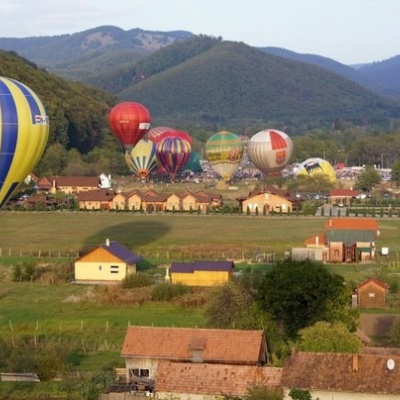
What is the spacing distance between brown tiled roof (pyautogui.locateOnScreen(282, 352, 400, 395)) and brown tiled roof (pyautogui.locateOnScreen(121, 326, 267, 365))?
79.6 inches

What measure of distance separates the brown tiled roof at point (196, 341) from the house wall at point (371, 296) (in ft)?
43.9

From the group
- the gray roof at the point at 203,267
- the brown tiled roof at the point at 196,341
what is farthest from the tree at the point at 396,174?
the brown tiled roof at the point at 196,341

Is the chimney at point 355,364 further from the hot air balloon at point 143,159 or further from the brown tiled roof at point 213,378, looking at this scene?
the hot air balloon at point 143,159

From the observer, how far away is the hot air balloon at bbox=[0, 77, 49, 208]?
43531 mm

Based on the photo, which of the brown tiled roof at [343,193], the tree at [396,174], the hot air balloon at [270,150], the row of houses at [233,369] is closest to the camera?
→ the row of houses at [233,369]

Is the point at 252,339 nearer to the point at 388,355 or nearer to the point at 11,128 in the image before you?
the point at 388,355

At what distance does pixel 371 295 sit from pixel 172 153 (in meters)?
66.9

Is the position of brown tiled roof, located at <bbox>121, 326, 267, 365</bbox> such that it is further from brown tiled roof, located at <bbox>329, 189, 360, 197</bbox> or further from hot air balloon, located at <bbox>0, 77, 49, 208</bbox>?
brown tiled roof, located at <bbox>329, 189, 360, 197</bbox>

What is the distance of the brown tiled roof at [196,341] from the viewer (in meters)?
29.5

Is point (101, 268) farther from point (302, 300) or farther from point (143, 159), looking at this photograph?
point (143, 159)

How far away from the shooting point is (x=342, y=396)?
1053 inches

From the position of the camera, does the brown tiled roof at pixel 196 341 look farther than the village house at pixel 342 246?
No

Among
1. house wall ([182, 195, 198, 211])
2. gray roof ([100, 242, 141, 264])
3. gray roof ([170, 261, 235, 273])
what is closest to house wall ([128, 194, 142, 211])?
house wall ([182, 195, 198, 211])

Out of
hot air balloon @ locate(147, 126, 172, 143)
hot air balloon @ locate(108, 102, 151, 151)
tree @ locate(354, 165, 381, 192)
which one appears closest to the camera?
tree @ locate(354, 165, 381, 192)
